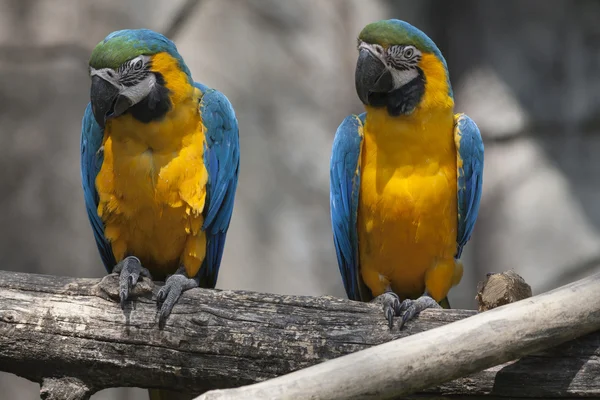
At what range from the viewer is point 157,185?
3088 millimetres

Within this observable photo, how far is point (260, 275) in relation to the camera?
5074 millimetres

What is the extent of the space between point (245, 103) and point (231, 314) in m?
2.59

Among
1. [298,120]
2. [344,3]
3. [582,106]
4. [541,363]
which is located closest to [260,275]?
[298,120]

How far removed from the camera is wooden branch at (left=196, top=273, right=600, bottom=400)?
2260 millimetres

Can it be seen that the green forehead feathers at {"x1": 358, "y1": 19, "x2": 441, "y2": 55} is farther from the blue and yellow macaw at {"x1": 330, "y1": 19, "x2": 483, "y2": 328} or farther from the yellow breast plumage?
the yellow breast plumage

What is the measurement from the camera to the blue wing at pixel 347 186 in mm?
3260

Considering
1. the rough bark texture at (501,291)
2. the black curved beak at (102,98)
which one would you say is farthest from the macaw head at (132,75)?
the rough bark texture at (501,291)

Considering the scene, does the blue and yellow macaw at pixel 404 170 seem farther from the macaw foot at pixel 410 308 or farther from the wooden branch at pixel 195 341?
the wooden branch at pixel 195 341

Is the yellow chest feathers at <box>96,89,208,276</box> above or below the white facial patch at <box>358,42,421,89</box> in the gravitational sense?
below

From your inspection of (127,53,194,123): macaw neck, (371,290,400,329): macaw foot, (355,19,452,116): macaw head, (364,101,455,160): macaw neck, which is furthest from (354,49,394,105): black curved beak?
(371,290,400,329): macaw foot

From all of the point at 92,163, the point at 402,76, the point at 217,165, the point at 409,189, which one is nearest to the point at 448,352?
the point at 409,189

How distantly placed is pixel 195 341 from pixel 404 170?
1.07m

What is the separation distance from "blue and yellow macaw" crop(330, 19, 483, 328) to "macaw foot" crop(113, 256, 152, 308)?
0.79m

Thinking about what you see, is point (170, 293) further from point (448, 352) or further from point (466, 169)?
point (466, 169)
